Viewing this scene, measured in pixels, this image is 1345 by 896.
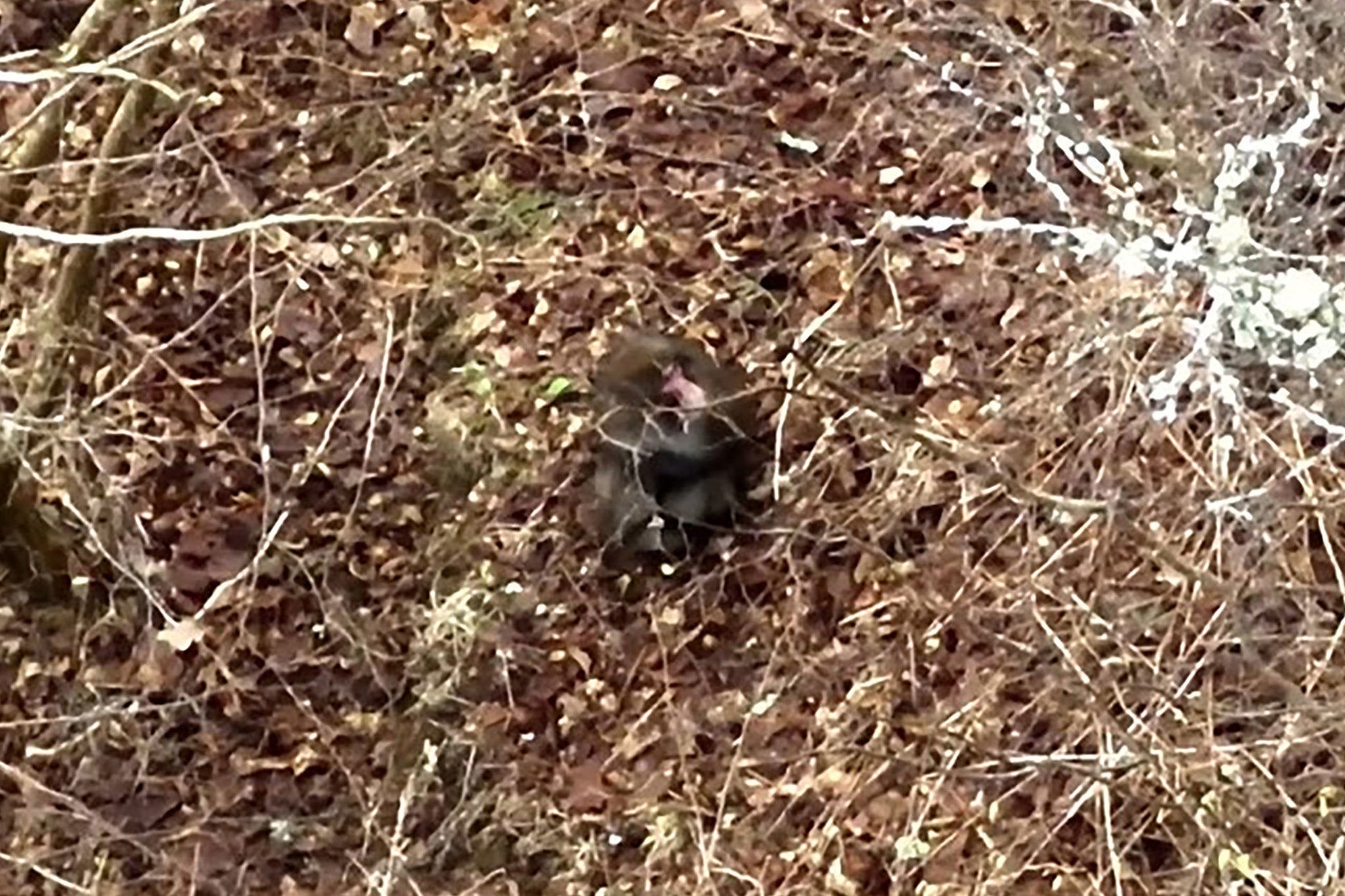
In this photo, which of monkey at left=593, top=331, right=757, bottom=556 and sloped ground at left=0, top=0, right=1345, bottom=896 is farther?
monkey at left=593, top=331, right=757, bottom=556

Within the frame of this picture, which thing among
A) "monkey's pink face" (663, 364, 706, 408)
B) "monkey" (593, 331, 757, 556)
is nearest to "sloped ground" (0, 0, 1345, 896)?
"monkey" (593, 331, 757, 556)

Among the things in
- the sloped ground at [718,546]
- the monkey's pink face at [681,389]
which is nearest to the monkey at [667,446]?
the monkey's pink face at [681,389]

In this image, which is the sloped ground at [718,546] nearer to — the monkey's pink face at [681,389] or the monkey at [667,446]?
the monkey at [667,446]

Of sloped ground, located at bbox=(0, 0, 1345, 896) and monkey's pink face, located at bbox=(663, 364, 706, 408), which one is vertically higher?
monkey's pink face, located at bbox=(663, 364, 706, 408)

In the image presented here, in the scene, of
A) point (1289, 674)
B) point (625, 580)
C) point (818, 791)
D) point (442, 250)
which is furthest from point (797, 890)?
point (442, 250)

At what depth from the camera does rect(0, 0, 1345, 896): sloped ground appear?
482cm

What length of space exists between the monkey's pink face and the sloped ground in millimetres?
256

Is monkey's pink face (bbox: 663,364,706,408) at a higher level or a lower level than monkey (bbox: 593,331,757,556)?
higher

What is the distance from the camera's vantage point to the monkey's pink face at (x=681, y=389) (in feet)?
16.0

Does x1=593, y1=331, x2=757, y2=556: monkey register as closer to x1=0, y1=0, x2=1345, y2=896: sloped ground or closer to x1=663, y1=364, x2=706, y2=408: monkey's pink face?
x1=663, y1=364, x2=706, y2=408: monkey's pink face

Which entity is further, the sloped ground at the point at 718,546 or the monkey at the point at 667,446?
the monkey at the point at 667,446

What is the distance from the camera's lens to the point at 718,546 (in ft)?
17.2

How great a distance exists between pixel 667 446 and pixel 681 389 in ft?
0.50

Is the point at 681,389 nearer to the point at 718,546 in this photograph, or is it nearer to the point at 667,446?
the point at 667,446
